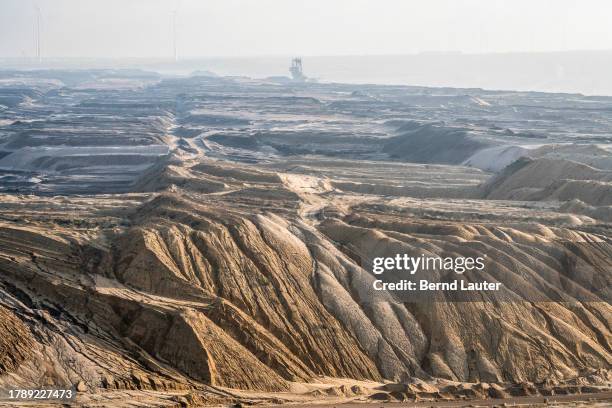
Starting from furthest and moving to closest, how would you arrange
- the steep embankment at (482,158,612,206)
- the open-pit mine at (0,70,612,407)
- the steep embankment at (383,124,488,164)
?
the steep embankment at (383,124,488,164) < the steep embankment at (482,158,612,206) < the open-pit mine at (0,70,612,407)

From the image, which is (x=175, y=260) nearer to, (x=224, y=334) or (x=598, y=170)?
(x=224, y=334)

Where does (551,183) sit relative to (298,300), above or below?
above

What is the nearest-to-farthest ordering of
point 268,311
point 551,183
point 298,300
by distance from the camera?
1. point 268,311
2. point 298,300
3. point 551,183

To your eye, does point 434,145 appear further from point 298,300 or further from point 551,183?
point 298,300

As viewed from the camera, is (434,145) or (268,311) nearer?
(268,311)

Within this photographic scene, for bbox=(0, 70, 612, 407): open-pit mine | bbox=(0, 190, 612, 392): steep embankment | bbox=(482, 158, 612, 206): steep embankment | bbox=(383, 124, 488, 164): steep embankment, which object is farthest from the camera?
bbox=(383, 124, 488, 164): steep embankment

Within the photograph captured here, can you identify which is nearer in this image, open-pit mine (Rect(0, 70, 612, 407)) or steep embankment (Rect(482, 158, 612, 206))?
open-pit mine (Rect(0, 70, 612, 407))

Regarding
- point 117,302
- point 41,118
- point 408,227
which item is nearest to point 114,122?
point 41,118

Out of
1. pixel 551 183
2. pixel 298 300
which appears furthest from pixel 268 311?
pixel 551 183

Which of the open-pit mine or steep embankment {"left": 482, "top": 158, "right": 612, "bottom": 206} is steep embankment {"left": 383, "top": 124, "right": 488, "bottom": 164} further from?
the open-pit mine

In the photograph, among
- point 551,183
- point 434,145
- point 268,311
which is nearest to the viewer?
point 268,311

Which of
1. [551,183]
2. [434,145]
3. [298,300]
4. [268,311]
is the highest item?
[551,183]

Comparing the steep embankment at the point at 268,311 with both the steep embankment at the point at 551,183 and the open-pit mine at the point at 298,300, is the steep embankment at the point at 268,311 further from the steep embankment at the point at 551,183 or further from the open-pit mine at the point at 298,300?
the steep embankment at the point at 551,183

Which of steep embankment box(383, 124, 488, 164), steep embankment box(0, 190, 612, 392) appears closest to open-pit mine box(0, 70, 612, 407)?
steep embankment box(0, 190, 612, 392)
